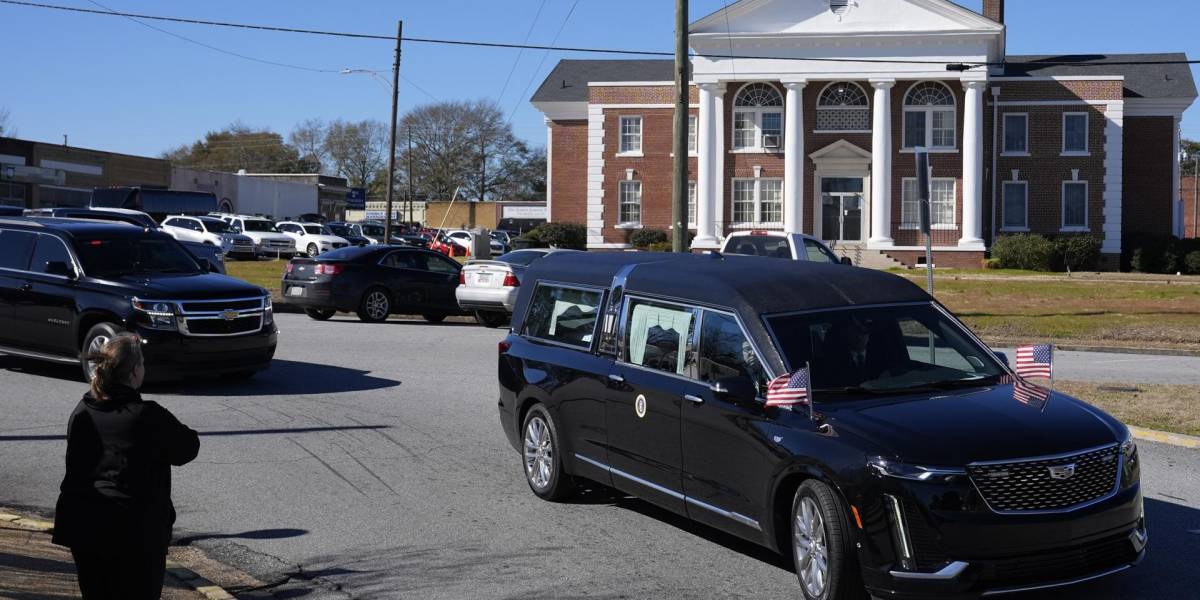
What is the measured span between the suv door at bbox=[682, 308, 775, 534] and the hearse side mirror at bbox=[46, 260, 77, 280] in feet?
29.6

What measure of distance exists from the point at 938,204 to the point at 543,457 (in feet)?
149

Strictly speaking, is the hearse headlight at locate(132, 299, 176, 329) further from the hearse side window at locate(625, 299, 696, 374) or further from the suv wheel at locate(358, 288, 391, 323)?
the suv wheel at locate(358, 288, 391, 323)

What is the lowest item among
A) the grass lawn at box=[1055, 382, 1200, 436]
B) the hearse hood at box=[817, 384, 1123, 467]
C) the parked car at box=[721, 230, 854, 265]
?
the grass lawn at box=[1055, 382, 1200, 436]

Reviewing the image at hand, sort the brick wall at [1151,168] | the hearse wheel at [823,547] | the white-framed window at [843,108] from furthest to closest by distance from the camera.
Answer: the brick wall at [1151,168]
the white-framed window at [843,108]
the hearse wheel at [823,547]

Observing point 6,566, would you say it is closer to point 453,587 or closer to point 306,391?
point 453,587

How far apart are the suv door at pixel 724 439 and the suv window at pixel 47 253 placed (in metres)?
9.39

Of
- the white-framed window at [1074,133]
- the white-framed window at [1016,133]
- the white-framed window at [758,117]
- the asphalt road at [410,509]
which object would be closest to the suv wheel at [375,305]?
the asphalt road at [410,509]

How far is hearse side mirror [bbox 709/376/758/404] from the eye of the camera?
21.7 ft

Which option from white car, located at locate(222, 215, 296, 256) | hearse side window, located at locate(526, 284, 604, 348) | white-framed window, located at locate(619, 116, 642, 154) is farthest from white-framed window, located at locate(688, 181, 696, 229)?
hearse side window, located at locate(526, 284, 604, 348)

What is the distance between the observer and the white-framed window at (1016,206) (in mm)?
52375

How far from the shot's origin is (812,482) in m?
6.15

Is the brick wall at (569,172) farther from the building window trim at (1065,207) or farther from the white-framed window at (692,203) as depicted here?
the building window trim at (1065,207)

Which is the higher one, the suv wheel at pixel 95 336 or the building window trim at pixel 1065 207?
the building window trim at pixel 1065 207

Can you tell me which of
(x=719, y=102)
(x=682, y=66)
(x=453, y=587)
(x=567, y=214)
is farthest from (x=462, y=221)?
(x=453, y=587)
